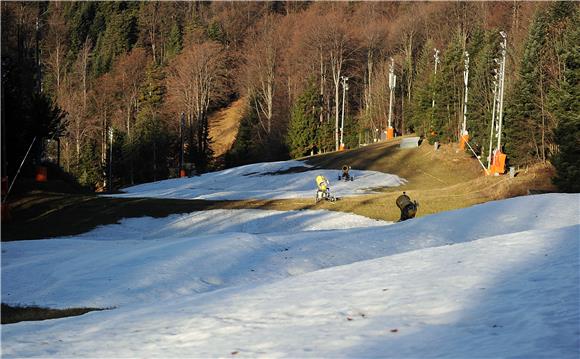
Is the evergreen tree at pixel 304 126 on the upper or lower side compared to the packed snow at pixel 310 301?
upper

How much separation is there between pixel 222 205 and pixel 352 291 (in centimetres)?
2128

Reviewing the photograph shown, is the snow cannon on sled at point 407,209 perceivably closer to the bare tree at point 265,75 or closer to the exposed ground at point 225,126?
the bare tree at point 265,75

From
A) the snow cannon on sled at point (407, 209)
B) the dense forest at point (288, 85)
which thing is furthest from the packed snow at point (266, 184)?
the snow cannon on sled at point (407, 209)

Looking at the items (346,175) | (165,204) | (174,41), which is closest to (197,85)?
(346,175)

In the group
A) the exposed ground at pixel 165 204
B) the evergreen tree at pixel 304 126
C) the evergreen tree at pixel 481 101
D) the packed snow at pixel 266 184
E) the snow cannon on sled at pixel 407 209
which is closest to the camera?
the snow cannon on sled at pixel 407 209

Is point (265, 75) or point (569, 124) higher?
point (265, 75)

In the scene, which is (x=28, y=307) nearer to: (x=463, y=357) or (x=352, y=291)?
(x=352, y=291)

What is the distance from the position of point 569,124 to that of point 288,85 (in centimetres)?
5808

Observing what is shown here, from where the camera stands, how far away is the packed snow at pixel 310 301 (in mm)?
6547

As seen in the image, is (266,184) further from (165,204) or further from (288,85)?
(288,85)

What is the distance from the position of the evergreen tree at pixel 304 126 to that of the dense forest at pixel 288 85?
132 mm

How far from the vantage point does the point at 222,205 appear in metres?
29.9

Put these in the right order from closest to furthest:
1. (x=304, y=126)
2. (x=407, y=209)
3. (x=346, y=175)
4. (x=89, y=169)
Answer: (x=407, y=209), (x=346, y=175), (x=304, y=126), (x=89, y=169)

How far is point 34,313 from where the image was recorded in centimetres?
1373
